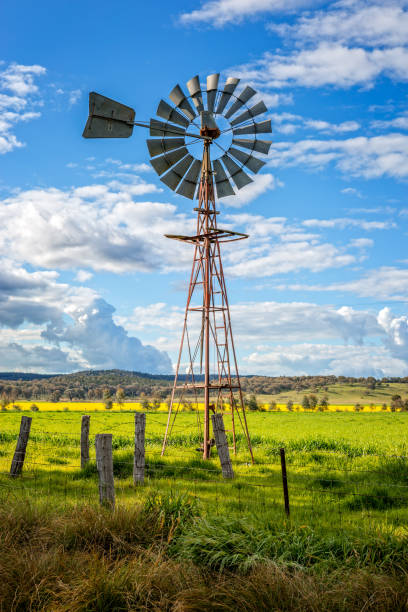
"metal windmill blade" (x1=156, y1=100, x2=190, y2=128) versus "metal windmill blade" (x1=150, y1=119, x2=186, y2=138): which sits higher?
"metal windmill blade" (x1=156, y1=100, x2=190, y2=128)

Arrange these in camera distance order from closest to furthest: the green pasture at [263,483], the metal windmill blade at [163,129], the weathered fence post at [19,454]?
the green pasture at [263,483] → the weathered fence post at [19,454] → the metal windmill blade at [163,129]

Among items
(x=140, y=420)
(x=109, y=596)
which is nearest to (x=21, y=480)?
(x=140, y=420)

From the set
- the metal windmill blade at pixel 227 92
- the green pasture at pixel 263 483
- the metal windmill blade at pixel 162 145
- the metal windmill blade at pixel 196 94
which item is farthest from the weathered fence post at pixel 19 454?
the metal windmill blade at pixel 227 92

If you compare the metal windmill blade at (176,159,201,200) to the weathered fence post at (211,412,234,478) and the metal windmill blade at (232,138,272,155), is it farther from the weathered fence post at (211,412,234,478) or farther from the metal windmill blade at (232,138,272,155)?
the weathered fence post at (211,412,234,478)

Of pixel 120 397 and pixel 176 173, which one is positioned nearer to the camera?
pixel 176 173

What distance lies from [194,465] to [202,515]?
6.32 meters

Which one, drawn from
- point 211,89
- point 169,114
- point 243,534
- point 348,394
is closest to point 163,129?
point 169,114

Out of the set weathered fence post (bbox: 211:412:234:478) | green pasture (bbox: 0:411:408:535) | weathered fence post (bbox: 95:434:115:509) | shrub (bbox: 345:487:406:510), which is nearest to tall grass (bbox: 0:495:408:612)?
green pasture (bbox: 0:411:408:535)

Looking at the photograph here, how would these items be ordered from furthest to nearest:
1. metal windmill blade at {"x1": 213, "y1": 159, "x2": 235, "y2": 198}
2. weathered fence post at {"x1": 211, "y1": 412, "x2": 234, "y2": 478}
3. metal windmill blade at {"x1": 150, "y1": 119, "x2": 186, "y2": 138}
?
metal windmill blade at {"x1": 213, "y1": 159, "x2": 235, "y2": 198}
metal windmill blade at {"x1": 150, "y1": 119, "x2": 186, "y2": 138}
weathered fence post at {"x1": 211, "y1": 412, "x2": 234, "y2": 478}

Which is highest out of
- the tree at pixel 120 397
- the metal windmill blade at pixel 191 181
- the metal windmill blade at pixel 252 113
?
the metal windmill blade at pixel 252 113

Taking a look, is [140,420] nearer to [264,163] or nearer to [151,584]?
[151,584]

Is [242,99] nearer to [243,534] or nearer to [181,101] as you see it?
[181,101]

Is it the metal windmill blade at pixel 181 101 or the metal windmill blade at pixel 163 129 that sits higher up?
the metal windmill blade at pixel 181 101

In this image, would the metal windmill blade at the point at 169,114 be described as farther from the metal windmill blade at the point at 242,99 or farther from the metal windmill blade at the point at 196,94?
the metal windmill blade at the point at 242,99
